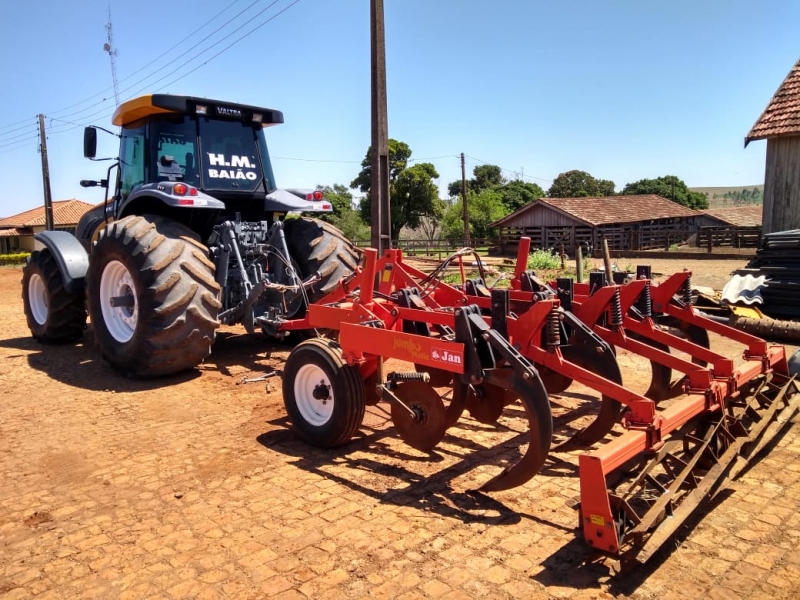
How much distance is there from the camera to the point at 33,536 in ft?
10.7

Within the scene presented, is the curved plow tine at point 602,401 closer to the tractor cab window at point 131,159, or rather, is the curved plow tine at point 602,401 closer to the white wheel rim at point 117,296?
the white wheel rim at point 117,296

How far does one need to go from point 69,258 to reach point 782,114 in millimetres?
13882

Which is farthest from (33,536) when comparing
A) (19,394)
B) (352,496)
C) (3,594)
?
(19,394)

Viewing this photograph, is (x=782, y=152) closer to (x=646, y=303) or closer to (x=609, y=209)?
(x=646, y=303)

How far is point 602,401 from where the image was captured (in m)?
4.21

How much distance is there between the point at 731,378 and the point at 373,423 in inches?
98.6

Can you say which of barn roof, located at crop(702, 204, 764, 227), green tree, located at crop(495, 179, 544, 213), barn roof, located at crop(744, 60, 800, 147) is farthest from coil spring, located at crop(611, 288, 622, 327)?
green tree, located at crop(495, 179, 544, 213)

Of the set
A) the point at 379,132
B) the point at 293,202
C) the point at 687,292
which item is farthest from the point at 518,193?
the point at 687,292

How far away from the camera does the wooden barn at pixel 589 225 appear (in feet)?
101

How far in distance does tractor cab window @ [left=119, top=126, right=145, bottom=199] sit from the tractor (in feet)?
0.04

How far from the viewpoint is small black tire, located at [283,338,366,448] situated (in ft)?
13.7

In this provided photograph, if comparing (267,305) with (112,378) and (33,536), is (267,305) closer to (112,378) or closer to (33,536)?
(112,378)

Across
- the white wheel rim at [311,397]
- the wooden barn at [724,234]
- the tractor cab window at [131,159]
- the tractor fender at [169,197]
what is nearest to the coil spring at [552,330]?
the white wheel rim at [311,397]

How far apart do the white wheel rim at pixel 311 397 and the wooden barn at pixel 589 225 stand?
25563mm
